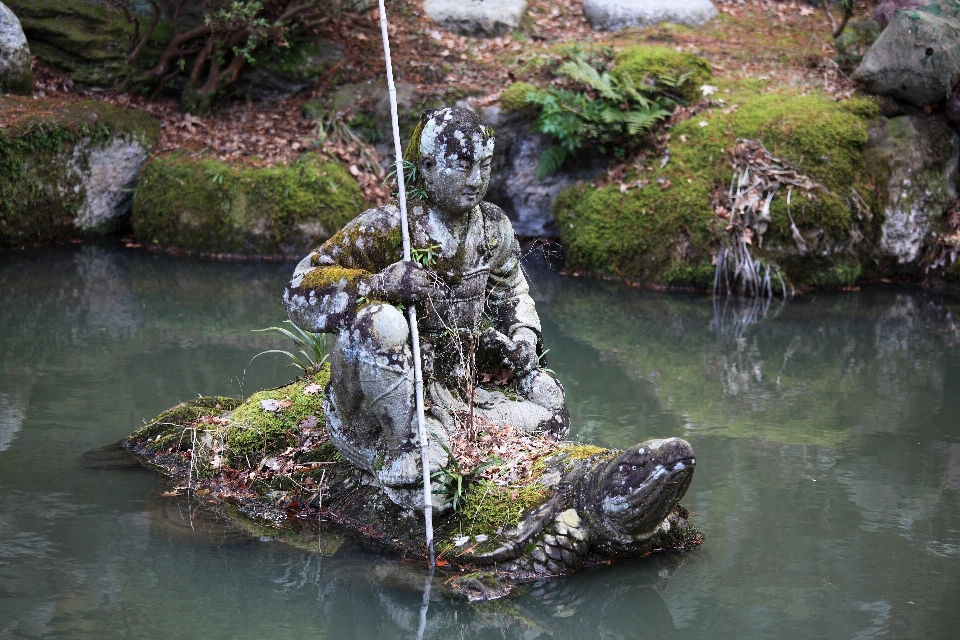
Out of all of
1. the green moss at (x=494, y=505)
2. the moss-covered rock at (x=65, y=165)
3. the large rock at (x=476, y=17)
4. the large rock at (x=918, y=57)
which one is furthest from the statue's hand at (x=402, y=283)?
the large rock at (x=476, y=17)

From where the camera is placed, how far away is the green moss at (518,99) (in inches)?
461

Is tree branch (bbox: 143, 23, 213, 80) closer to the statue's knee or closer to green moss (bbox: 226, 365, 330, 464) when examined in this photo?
green moss (bbox: 226, 365, 330, 464)

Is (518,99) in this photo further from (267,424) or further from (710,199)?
(267,424)

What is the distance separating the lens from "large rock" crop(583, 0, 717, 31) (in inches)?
543

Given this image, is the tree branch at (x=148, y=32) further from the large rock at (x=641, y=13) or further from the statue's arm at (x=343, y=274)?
the statue's arm at (x=343, y=274)

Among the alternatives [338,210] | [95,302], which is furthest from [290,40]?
[95,302]

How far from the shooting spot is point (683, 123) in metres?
11.4

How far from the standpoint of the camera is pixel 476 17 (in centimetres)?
1354

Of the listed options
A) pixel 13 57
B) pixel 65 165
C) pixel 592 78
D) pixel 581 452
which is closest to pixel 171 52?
pixel 13 57

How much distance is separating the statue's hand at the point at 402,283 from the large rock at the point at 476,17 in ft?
32.0

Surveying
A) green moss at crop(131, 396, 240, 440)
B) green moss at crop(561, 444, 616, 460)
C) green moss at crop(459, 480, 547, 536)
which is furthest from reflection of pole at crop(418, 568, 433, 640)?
green moss at crop(131, 396, 240, 440)

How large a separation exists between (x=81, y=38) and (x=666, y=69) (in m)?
7.29

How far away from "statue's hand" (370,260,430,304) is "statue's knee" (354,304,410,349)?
73 mm

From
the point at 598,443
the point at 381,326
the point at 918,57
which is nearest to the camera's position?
the point at 381,326
